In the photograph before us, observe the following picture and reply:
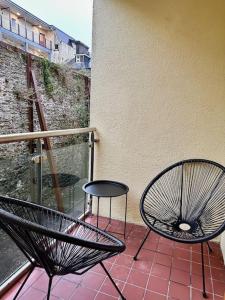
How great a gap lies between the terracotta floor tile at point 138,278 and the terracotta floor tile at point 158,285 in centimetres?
3

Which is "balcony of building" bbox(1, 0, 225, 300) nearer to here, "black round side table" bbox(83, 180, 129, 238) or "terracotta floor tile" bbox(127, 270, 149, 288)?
"terracotta floor tile" bbox(127, 270, 149, 288)

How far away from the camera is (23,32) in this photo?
586cm

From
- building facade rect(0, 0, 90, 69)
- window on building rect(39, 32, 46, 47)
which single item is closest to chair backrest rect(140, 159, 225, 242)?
building facade rect(0, 0, 90, 69)

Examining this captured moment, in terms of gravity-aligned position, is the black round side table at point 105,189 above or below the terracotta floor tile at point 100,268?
above

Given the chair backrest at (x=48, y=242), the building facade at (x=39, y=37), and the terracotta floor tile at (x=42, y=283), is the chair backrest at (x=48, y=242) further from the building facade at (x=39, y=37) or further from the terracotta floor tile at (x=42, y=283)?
the building facade at (x=39, y=37)

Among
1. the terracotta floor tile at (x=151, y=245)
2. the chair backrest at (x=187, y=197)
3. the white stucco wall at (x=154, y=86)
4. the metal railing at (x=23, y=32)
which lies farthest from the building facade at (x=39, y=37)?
the terracotta floor tile at (x=151, y=245)

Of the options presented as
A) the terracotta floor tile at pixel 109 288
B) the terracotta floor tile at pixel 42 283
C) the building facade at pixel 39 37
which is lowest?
the terracotta floor tile at pixel 109 288

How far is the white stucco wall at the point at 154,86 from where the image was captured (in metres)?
1.88

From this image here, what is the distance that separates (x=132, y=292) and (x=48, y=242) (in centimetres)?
75

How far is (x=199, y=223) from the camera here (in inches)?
68.8

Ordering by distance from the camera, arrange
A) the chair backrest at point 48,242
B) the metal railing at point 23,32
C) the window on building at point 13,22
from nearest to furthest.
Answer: the chair backrest at point 48,242, the metal railing at point 23,32, the window on building at point 13,22

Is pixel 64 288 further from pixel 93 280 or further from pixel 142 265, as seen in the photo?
pixel 142 265

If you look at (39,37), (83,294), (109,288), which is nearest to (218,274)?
(109,288)

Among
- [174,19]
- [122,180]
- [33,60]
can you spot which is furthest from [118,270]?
[33,60]
